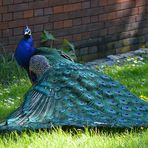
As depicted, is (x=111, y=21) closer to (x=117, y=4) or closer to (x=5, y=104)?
(x=117, y=4)

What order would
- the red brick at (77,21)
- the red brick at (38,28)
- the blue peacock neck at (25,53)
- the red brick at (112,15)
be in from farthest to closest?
the red brick at (112,15) < the red brick at (77,21) < the red brick at (38,28) < the blue peacock neck at (25,53)

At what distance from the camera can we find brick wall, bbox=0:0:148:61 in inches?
332

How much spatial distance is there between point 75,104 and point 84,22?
373 centimetres

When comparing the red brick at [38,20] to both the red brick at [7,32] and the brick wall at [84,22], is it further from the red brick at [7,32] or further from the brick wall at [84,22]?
the red brick at [7,32]

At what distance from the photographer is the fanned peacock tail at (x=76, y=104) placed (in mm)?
5344

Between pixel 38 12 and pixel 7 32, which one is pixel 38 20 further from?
pixel 7 32

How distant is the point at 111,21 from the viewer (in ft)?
31.0

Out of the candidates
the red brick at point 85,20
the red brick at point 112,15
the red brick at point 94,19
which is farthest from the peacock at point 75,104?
the red brick at point 112,15

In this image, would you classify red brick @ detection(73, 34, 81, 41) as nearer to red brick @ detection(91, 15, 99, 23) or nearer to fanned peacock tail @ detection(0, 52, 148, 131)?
red brick @ detection(91, 15, 99, 23)

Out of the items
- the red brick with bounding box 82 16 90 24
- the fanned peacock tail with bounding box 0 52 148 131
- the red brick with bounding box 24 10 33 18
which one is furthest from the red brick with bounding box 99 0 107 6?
the fanned peacock tail with bounding box 0 52 148 131

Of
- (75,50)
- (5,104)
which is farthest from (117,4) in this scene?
(5,104)

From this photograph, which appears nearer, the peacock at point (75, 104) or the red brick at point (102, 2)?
the peacock at point (75, 104)

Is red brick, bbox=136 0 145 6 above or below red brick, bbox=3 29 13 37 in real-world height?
above

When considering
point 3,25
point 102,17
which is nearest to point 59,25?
point 102,17
